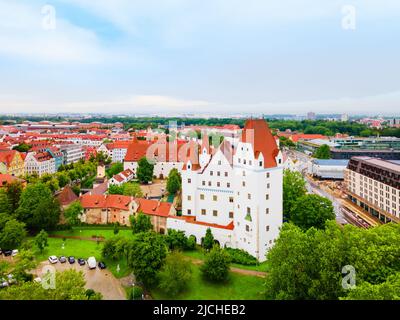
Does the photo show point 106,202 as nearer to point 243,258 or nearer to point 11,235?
point 11,235

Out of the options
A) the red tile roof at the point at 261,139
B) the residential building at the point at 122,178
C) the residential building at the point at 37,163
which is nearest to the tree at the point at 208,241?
the red tile roof at the point at 261,139

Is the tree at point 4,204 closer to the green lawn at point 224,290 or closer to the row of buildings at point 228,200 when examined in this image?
the row of buildings at point 228,200

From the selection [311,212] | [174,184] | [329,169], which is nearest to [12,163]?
[174,184]

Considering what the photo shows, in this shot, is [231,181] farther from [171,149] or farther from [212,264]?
[171,149]

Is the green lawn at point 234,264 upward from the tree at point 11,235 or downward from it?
downward

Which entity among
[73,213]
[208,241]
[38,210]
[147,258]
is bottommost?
[208,241]

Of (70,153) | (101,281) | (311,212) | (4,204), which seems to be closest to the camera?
(101,281)
